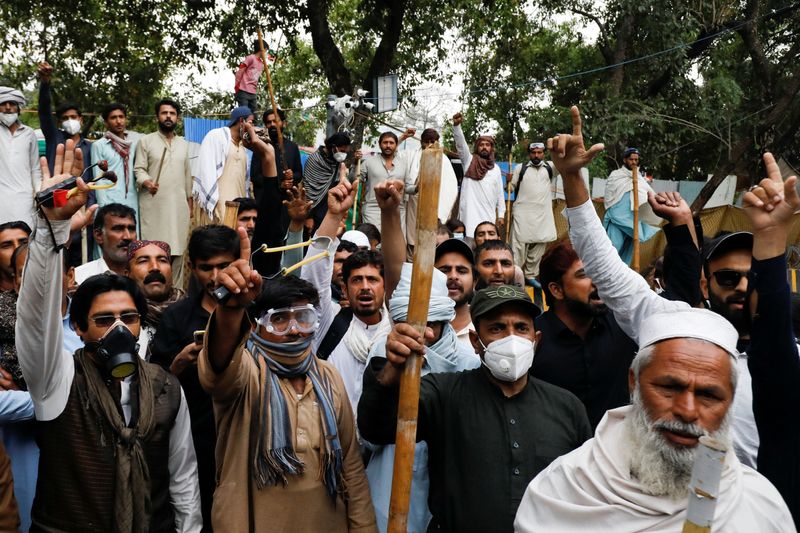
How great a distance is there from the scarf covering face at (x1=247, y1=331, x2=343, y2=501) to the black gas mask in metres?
0.52

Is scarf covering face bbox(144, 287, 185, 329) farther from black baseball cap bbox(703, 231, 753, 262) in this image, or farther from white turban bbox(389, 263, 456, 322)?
black baseball cap bbox(703, 231, 753, 262)

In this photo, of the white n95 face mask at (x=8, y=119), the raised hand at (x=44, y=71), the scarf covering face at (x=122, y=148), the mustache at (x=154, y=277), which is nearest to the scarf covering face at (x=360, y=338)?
the mustache at (x=154, y=277)

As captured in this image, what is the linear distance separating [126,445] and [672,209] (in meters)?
2.54

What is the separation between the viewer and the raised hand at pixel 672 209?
3.73 metres

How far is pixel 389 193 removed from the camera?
3.73 metres

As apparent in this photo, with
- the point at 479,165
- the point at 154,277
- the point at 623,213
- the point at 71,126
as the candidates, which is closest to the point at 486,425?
the point at 154,277

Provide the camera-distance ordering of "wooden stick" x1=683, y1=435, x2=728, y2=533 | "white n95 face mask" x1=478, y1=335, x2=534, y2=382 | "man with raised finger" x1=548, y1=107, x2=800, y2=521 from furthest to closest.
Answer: "white n95 face mask" x1=478, y1=335, x2=534, y2=382 → "man with raised finger" x1=548, y1=107, x2=800, y2=521 → "wooden stick" x1=683, y1=435, x2=728, y2=533

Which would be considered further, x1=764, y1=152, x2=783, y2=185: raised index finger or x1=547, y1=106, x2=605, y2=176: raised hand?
x1=547, y1=106, x2=605, y2=176: raised hand

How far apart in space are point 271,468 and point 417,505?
623 mm

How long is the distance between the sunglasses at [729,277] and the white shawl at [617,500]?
1.09 m

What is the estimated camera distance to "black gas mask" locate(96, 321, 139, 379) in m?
3.38

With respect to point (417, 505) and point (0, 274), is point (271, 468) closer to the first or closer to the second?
point (417, 505)

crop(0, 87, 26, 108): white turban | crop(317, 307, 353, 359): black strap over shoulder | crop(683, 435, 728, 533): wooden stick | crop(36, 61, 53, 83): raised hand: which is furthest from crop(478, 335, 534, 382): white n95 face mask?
crop(0, 87, 26, 108): white turban

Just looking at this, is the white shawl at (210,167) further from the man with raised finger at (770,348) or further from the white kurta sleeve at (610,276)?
the man with raised finger at (770,348)
